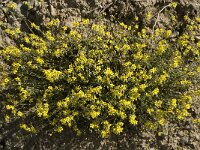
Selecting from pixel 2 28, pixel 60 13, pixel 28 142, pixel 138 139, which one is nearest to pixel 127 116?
pixel 138 139

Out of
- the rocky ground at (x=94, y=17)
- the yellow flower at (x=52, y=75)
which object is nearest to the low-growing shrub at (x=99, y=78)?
the yellow flower at (x=52, y=75)

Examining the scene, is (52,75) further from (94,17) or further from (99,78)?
(94,17)

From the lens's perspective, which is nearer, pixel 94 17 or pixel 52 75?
pixel 52 75

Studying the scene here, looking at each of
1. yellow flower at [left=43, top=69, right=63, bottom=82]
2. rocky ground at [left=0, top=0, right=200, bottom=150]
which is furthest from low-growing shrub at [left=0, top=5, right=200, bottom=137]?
rocky ground at [left=0, top=0, right=200, bottom=150]

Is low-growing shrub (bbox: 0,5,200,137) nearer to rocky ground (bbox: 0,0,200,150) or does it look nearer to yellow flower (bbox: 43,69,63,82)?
yellow flower (bbox: 43,69,63,82)

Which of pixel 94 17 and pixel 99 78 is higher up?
pixel 94 17

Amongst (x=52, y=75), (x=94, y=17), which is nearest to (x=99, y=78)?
(x=52, y=75)
